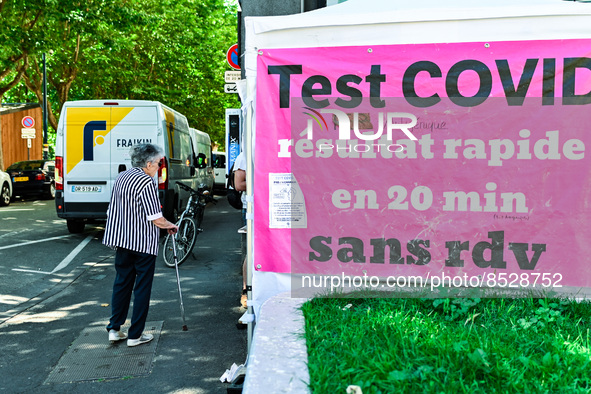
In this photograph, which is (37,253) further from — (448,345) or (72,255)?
(448,345)

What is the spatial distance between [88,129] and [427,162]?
29.0 feet

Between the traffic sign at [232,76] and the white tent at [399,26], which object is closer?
the white tent at [399,26]

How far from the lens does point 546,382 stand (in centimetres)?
316

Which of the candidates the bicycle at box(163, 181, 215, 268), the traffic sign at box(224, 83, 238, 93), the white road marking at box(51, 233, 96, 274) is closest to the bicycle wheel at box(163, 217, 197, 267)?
the bicycle at box(163, 181, 215, 268)

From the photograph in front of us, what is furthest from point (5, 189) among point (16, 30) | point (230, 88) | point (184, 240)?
point (184, 240)

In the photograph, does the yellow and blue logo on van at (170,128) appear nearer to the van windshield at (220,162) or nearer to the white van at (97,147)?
the white van at (97,147)

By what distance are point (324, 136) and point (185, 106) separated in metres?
24.9

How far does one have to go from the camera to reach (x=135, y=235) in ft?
17.6

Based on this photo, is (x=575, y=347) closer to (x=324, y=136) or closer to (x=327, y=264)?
(x=327, y=264)

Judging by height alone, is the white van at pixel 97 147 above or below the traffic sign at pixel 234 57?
below

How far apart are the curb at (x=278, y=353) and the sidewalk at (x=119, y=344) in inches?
28.8

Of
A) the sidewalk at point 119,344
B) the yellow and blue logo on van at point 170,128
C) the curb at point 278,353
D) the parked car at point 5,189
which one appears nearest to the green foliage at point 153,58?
the parked car at point 5,189

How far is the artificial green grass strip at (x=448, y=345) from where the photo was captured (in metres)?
3.13

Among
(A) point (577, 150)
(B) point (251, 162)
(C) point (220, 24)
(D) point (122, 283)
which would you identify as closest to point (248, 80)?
(B) point (251, 162)
